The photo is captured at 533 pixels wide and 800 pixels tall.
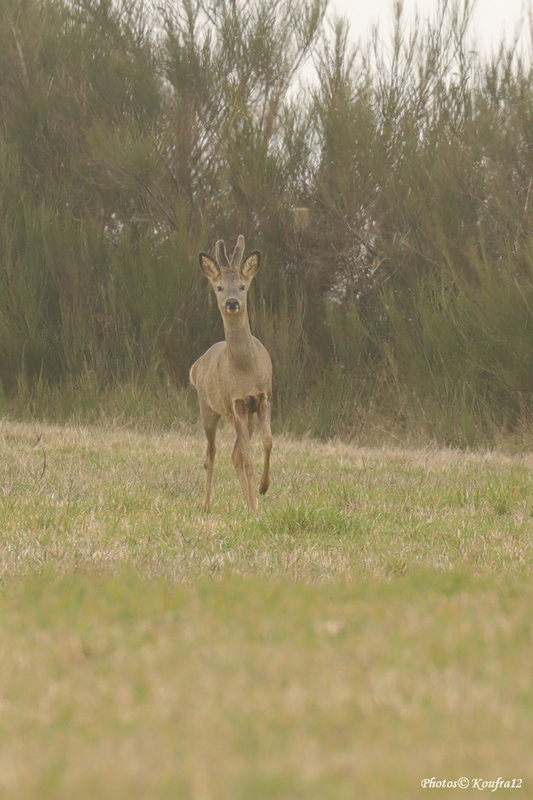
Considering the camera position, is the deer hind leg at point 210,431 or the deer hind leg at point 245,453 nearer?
the deer hind leg at point 245,453

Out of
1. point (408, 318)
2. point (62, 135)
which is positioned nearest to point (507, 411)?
point (408, 318)

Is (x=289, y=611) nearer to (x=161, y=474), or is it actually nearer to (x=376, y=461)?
(x=161, y=474)

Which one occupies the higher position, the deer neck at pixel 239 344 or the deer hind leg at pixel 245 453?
the deer neck at pixel 239 344

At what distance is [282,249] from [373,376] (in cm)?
207

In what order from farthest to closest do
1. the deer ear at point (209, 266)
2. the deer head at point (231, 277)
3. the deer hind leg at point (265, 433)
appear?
the deer ear at point (209, 266), the deer head at point (231, 277), the deer hind leg at point (265, 433)

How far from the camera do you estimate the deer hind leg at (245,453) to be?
21.6 feet

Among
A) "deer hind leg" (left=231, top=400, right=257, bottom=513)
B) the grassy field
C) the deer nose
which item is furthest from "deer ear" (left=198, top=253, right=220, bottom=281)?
the grassy field

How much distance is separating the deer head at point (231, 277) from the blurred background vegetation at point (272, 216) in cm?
502

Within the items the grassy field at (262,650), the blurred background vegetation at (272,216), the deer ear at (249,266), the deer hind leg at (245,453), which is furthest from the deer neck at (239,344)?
the blurred background vegetation at (272,216)

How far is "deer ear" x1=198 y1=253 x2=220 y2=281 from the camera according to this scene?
7035 mm

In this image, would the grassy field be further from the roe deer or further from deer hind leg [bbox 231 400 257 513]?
the roe deer

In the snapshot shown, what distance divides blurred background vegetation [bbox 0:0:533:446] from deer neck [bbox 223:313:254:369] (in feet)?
17.3

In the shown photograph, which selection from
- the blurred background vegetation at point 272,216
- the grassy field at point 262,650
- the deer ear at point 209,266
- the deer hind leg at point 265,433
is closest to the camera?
the grassy field at point 262,650

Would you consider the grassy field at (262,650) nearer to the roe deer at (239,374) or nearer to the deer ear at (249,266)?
the roe deer at (239,374)
